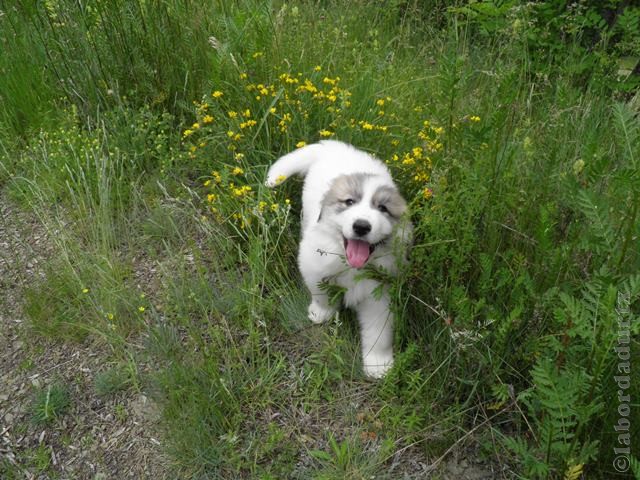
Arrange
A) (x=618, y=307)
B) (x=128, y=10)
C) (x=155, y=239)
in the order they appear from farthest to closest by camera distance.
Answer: (x=128, y=10), (x=155, y=239), (x=618, y=307)

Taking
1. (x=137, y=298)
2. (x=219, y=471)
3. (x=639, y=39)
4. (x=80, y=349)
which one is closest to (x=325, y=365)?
(x=219, y=471)

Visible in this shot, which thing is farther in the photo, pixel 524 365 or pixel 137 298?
pixel 137 298

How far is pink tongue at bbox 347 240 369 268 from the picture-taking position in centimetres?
193

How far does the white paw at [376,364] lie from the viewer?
2.04 m

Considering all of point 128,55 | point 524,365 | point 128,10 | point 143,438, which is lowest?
point 143,438

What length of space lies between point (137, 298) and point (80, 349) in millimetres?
322

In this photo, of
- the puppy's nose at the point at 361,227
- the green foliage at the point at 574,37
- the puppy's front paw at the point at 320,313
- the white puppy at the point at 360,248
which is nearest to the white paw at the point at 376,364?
the white puppy at the point at 360,248

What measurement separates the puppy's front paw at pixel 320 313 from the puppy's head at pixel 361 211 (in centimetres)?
38

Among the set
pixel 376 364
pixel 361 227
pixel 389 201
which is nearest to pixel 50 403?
pixel 376 364

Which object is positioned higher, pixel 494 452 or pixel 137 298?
pixel 137 298

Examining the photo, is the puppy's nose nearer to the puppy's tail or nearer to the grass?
the grass

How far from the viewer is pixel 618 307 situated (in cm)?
136

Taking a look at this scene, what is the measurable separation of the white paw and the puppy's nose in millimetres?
522

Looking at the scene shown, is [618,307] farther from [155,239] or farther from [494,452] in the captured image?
[155,239]
